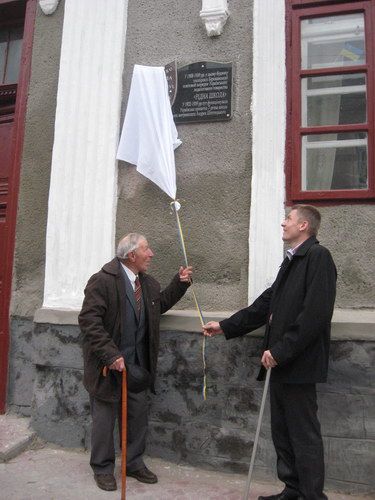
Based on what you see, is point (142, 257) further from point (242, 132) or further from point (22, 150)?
point (22, 150)

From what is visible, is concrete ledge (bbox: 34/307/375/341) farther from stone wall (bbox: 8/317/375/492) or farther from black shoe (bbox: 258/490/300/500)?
black shoe (bbox: 258/490/300/500)

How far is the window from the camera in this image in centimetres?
396

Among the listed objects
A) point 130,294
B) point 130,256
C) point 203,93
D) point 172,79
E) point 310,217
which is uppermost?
point 172,79

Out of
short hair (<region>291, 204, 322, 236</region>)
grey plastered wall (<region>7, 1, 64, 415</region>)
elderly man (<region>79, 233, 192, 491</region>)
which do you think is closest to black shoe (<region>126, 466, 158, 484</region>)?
elderly man (<region>79, 233, 192, 491</region>)

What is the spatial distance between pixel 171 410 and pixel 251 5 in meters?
3.48

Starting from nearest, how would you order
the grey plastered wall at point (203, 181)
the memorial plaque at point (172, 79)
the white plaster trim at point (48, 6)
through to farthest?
the grey plastered wall at point (203, 181)
the memorial plaque at point (172, 79)
the white plaster trim at point (48, 6)

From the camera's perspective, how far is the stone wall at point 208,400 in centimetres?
346

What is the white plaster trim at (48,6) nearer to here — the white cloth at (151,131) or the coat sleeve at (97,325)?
the white cloth at (151,131)

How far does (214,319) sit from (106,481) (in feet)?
4.57

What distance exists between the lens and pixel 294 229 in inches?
131

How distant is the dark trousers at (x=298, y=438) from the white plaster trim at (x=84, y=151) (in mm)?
1974

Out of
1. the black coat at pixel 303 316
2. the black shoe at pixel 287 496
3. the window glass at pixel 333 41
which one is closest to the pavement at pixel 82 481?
the black shoe at pixel 287 496

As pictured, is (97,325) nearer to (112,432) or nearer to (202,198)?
(112,432)

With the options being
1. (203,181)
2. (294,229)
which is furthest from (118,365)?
(203,181)
